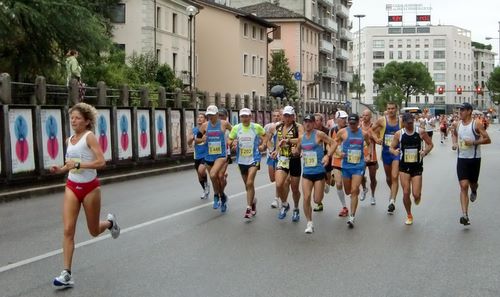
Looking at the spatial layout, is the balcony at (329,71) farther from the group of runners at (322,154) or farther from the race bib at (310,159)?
the race bib at (310,159)

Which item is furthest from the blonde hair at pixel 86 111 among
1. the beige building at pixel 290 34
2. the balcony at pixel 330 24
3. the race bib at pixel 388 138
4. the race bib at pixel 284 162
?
the balcony at pixel 330 24

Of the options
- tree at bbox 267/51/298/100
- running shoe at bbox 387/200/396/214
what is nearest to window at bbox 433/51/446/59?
tree at bbox 267/51/298/100

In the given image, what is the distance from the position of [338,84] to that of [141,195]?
83876mm

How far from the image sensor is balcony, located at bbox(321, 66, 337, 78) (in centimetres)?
9450

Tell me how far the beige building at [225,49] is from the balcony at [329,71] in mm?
25984

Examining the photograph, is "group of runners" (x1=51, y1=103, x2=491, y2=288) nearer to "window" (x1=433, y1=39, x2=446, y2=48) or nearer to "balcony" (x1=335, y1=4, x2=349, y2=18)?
"balcony" (x1=335, y1=4, x2=349, y2=18)

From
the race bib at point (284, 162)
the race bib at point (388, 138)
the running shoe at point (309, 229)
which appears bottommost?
the running shoe at point (309, 229)

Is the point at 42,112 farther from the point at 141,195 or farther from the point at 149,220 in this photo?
the point at 149,220

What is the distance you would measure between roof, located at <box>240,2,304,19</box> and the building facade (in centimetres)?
9825

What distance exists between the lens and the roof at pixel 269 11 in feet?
273

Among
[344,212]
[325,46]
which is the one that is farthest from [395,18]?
[344,212]

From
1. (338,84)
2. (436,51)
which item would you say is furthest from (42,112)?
(436,51)

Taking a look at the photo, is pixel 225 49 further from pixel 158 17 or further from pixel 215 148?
pixel 215 148

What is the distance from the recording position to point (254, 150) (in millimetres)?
12648
